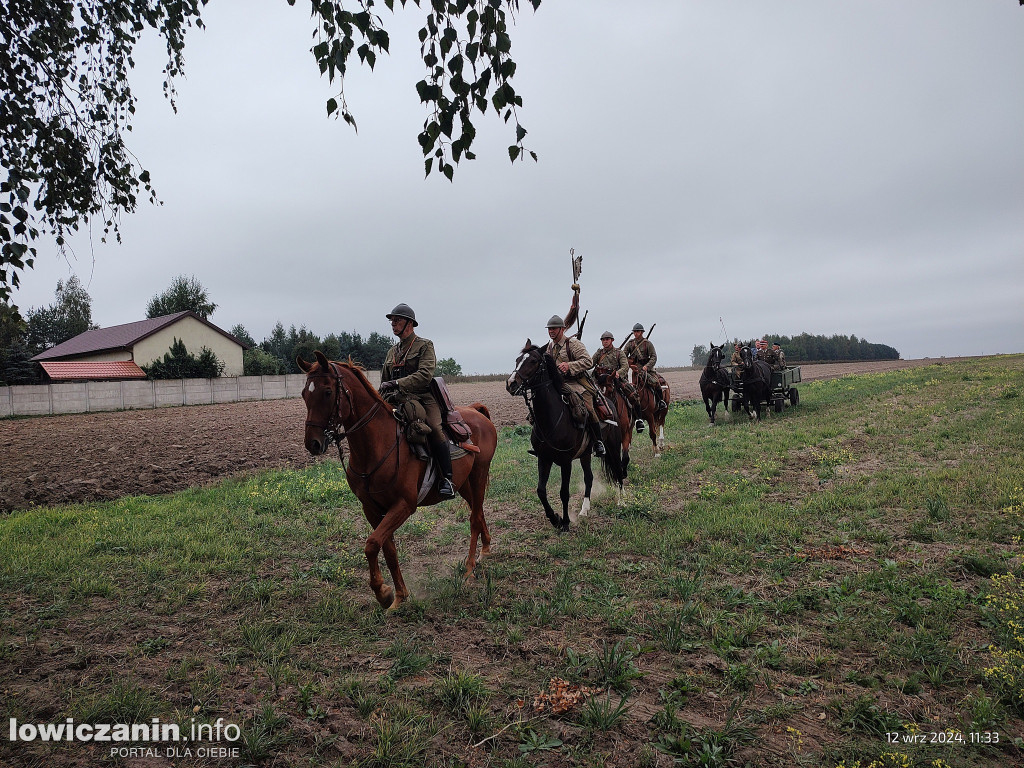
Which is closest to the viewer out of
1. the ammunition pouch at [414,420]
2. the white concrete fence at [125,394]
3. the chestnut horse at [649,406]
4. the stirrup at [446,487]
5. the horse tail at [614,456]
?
the ammunition pouch at [414,420]

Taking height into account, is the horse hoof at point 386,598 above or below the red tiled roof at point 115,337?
below

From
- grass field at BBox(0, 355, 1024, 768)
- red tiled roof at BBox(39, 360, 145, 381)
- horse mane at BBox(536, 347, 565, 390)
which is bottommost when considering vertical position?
grass field at BBox(0, 355, 1024, 768)

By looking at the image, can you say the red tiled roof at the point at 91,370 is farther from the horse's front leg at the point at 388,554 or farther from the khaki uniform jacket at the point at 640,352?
the horse's front leg at the point at 388,554

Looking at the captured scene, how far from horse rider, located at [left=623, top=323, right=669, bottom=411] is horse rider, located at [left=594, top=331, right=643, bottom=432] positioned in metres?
1.18

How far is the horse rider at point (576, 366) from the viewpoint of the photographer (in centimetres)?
892

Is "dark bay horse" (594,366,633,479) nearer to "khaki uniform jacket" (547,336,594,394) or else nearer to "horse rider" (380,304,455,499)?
"khaki uniform jacket" (547,336,594,394)

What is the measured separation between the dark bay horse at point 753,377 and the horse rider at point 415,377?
589 inches

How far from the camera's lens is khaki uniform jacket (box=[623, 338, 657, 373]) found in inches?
555

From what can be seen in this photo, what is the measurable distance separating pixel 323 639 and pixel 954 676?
16.5 ft

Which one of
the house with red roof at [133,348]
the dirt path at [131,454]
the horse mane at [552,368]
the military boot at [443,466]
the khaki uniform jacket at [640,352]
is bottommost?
the dirt path at [131,454]

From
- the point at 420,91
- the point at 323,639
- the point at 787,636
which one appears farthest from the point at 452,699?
the point at 420,91

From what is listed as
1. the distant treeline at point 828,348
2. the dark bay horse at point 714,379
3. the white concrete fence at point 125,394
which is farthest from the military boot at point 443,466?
the distant treeline at point 828,348

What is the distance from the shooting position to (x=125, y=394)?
35344mm

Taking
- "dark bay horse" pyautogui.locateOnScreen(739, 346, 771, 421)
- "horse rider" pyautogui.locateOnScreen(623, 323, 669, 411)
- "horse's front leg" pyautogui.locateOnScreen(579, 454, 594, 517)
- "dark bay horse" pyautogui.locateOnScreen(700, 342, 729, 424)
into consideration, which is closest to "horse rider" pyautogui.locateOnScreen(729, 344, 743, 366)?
"dark bay horse" pyautogui.locateOnScreen(739, 346, 771, 421)
